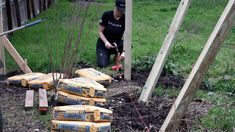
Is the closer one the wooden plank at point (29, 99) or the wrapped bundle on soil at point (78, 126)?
the wrapped bundle on soil at point (78, 126)

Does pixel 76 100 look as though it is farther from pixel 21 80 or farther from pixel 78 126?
pixel 21 80

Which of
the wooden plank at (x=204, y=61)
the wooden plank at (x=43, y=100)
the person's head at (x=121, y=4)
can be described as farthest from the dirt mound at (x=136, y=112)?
the person's head at (x=121, y=4)

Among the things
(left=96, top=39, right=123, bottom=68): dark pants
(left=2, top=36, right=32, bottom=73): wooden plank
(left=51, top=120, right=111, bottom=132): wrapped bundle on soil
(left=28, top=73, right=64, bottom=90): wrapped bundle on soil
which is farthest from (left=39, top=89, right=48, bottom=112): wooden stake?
(left=96, top=39, right=123, bottom=68): dark pants

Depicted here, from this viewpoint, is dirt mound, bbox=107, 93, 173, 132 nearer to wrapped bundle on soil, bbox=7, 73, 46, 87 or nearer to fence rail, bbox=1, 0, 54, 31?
wrapped bundle on soil, bbox=7, 73, 46, 87

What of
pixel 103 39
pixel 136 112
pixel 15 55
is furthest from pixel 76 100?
pixel 103 39

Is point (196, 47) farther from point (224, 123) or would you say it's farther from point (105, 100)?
point (224, 123)

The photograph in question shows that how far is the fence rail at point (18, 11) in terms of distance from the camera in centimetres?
1098

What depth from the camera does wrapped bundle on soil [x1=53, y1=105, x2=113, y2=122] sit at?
4.71 meters

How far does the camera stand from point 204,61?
4195 millimetres

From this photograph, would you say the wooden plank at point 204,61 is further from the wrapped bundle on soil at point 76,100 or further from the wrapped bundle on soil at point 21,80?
the wrapped bundle on soil at point 21,80

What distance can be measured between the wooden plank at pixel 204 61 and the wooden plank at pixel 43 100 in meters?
1.66

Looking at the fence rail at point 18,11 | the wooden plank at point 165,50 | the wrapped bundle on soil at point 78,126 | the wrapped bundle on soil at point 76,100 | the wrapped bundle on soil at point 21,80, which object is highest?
the wooden plank at point 165,50

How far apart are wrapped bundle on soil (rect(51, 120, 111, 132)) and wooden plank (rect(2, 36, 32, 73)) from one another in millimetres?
2638

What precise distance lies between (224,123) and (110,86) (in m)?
2.35
